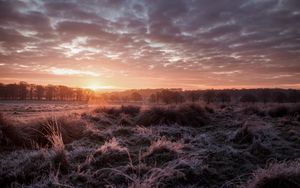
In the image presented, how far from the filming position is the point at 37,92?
122000 mm

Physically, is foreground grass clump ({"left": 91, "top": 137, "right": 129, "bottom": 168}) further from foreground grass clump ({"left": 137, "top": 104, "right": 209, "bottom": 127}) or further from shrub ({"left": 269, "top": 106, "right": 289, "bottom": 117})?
shrub ({"left": 269, "top": 106, "right": 289, "bottom": 117})

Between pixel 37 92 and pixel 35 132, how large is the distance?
4793 inches

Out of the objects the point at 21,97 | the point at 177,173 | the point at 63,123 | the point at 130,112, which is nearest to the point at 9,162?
the point at 177,173

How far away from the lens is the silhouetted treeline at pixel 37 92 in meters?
109

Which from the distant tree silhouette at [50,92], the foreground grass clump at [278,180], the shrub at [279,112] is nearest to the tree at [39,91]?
the distant tree silhouette at [50,92]

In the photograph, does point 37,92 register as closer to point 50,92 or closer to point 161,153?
point 50,92

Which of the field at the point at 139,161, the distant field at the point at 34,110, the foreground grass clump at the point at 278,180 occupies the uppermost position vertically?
the foreground grass clump at the point at 278,180

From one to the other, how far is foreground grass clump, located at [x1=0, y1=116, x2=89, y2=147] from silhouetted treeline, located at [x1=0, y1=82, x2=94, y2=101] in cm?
11011

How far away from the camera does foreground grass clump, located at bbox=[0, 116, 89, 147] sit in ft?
27.4

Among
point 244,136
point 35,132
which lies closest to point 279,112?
point 244,136

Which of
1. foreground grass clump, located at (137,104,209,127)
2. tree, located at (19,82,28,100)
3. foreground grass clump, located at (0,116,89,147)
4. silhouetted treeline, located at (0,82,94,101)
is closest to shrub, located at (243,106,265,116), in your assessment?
foreground grass clump, located at (137,104,209,127)

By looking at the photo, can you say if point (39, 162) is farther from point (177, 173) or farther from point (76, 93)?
point (76, 93)

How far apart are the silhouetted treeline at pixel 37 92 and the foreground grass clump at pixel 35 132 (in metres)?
110

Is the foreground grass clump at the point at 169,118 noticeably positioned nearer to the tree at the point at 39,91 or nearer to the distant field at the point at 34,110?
the distant field at the point at 34,110
